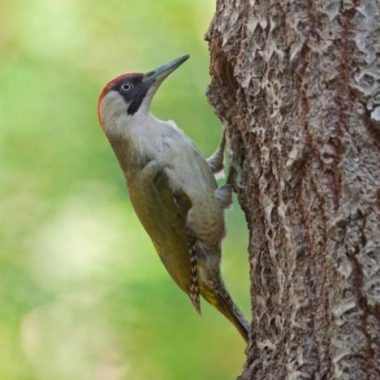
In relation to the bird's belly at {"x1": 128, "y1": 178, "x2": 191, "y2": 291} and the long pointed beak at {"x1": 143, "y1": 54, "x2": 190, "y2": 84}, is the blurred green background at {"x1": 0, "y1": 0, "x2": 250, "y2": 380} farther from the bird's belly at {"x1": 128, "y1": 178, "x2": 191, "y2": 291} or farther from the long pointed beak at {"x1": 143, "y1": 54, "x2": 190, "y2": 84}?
the long pointed beak at {"x1": 143, "y1": 54, "x2": 190, "y2": 84}

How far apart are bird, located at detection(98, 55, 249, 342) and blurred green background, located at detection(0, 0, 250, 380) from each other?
433mm

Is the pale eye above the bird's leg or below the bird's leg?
above

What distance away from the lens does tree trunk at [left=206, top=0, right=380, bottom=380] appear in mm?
3121

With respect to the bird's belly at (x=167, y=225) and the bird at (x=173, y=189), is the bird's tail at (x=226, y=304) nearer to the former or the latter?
the bird at (x=173, y=189)

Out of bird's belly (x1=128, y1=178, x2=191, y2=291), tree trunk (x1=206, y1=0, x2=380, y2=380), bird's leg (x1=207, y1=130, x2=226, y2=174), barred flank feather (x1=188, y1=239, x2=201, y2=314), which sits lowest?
tree trunk (x1=206, y1=0, x2=380, y2=380)

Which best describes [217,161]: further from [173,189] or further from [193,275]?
[193,275]

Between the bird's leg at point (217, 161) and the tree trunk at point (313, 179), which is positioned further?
the bird's leg at point (217, 161)

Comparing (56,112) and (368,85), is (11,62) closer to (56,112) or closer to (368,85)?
(56,112)

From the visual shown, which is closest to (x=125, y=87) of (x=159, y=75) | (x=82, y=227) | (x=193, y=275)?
(x=159, y=75)

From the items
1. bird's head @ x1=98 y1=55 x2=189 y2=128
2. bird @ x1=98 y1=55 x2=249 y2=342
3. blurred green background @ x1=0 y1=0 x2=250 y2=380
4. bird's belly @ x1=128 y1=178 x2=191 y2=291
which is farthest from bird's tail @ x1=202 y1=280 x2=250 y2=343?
bird's head @ x1=98 y1=55 x2=189 y2=128

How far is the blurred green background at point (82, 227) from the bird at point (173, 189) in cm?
43

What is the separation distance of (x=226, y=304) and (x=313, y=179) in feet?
4.60

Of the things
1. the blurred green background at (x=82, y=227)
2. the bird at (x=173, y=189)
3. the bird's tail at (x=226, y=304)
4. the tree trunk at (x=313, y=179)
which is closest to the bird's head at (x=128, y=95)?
the bird at (x=173, y=189)

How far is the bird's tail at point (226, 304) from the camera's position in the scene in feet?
14.6
